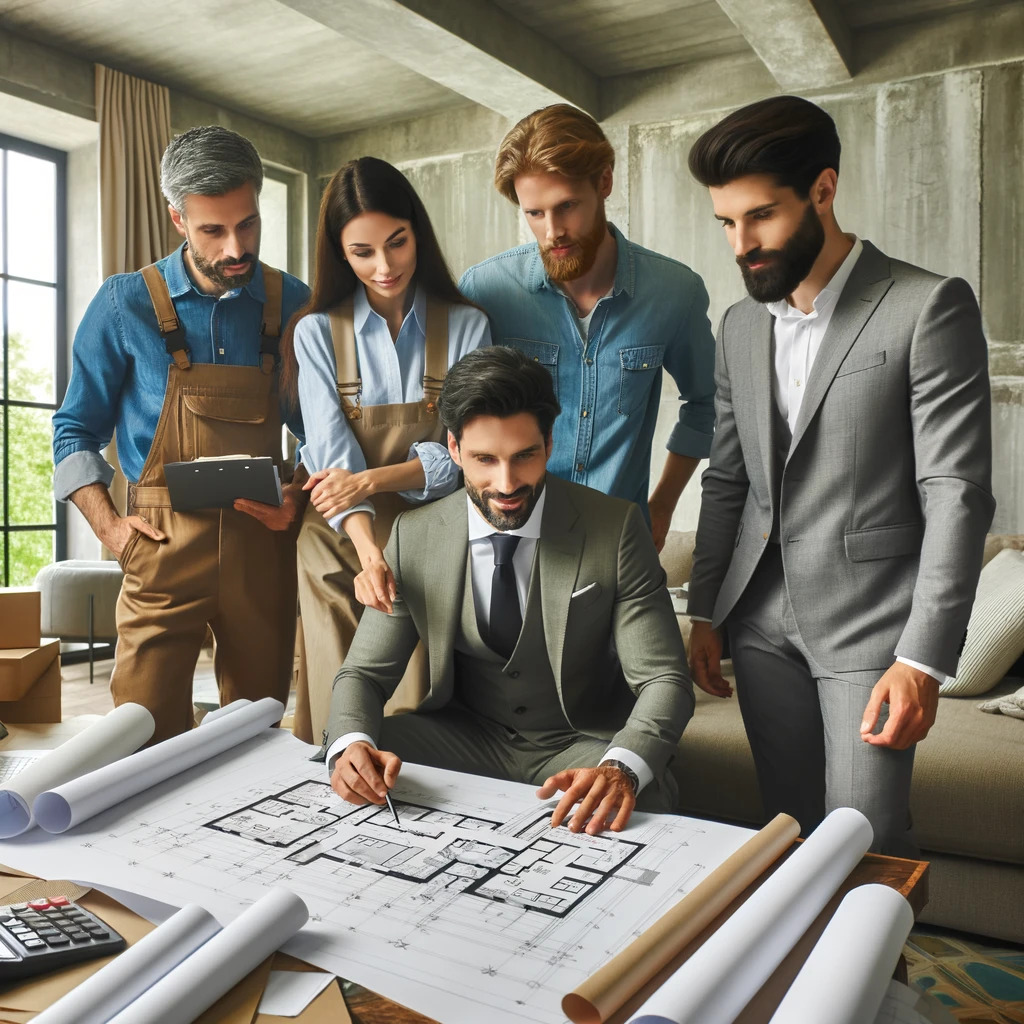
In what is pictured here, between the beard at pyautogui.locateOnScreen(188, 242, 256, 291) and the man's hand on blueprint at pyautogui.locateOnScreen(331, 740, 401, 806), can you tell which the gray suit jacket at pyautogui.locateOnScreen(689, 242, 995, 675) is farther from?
the beard at pyautogui.locateOnScreen(188, 242, 256, 291)

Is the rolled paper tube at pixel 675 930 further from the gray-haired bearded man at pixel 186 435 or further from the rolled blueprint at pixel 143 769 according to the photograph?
the gray-haired bearded man at pixel 186 435

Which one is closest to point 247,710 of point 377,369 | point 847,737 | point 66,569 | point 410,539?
point 410,539

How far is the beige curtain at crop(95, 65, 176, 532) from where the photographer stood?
244 inches

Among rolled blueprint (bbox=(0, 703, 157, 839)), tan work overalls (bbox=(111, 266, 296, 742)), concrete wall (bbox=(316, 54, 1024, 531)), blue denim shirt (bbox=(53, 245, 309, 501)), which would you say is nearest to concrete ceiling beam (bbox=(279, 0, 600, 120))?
concrete wall (bbox=(316, 54, 1024, 531))

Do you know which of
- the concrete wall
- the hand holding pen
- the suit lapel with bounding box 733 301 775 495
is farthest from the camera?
the concrete wall

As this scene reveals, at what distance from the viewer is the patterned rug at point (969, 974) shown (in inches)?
91.2

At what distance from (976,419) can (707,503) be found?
530mm

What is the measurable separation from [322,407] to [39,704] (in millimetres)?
1101

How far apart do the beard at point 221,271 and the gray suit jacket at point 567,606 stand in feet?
2.34

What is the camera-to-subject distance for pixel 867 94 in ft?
18.7

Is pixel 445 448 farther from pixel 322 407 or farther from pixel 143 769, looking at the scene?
pixel 143 769

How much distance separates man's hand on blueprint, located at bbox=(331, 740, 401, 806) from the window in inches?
223

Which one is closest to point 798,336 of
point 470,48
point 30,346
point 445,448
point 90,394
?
point 445,448

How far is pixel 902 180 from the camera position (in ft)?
18.5
